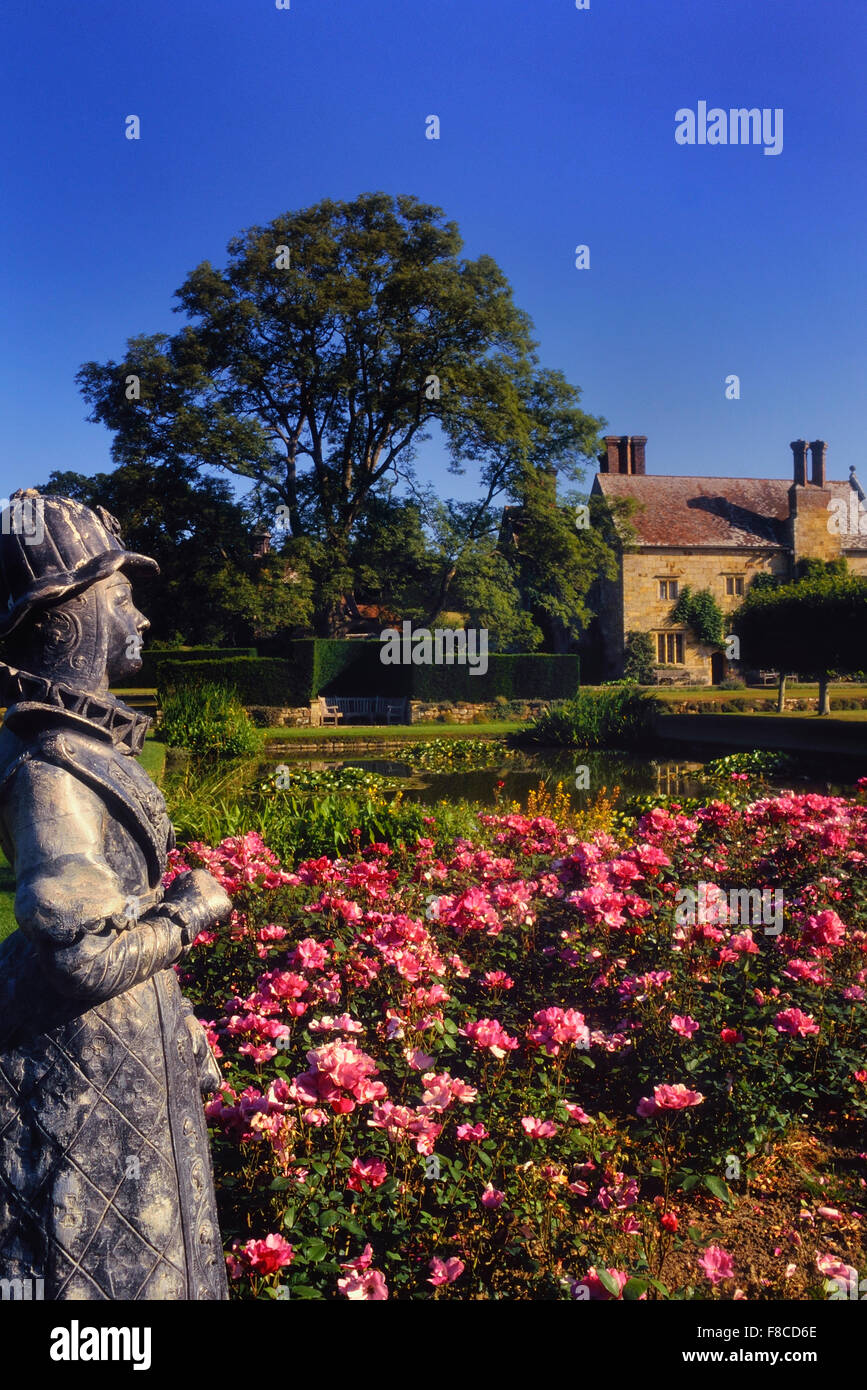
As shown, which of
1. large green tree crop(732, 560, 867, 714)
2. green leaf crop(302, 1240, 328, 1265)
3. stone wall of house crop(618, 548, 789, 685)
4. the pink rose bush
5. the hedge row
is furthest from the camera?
stone wall of house crop(618, 548, 789, 685)

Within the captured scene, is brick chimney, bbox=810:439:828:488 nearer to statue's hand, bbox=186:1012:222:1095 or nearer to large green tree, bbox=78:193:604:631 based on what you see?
large green tree, bbox=78:193:604:631

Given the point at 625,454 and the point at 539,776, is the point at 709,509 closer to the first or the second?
the point at 625,454

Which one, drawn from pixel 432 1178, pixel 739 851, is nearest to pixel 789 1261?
pixel 432 1178

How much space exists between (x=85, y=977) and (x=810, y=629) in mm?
23801

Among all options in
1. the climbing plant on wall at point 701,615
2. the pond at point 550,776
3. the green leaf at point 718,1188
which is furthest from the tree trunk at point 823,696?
the green leaf at point 718,1188

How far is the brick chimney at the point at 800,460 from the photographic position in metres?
42.9

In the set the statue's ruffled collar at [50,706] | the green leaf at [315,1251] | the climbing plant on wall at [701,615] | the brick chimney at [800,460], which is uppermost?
the brick chimney at [800,460]

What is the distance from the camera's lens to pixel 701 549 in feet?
138

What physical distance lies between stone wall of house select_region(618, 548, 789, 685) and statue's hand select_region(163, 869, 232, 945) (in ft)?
131

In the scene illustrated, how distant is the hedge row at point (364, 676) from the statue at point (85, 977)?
20.9 metres

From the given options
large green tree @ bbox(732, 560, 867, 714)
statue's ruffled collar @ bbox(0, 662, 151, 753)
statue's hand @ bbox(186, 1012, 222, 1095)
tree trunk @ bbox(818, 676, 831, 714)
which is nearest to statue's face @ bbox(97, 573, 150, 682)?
statue's ruffled collar @ bbox(0, 662, 151, 753)

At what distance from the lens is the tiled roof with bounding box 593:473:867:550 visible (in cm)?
4241

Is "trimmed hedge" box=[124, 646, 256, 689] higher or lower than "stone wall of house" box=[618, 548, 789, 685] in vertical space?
lower

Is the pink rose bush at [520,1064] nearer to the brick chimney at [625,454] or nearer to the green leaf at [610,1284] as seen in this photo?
the green leaf at [610,1284]
